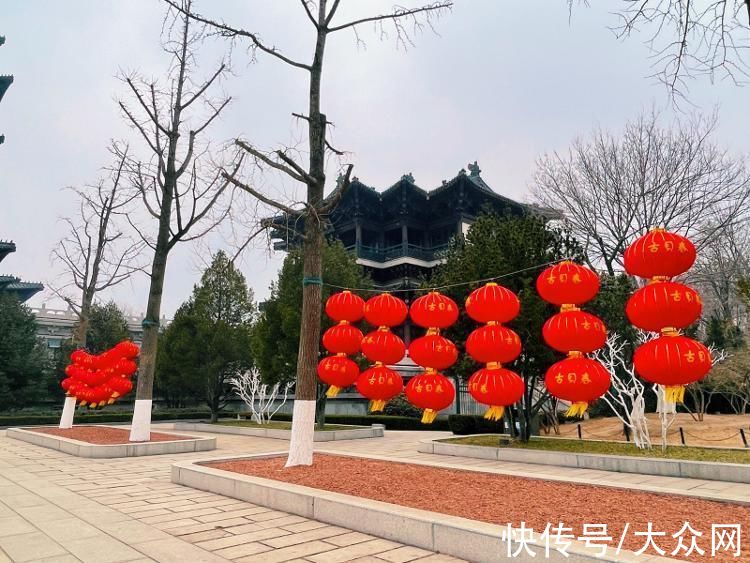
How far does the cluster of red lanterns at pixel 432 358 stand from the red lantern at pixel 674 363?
2.82m

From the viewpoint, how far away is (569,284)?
712 cm

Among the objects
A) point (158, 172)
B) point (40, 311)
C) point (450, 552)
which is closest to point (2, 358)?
point (158, 172)

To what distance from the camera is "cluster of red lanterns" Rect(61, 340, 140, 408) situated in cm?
1438

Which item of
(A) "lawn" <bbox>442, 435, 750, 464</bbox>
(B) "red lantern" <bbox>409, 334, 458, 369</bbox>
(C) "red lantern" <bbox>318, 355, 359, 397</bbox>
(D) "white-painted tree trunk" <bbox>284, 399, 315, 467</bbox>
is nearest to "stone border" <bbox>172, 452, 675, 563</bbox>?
(D) "white-painted tree trunk" <bbox>284, 399, 315, 467</bbox>

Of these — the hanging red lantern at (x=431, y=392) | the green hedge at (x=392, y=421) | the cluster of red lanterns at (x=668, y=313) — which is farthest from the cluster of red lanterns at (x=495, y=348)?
the green hedge at (x=392, y=421)

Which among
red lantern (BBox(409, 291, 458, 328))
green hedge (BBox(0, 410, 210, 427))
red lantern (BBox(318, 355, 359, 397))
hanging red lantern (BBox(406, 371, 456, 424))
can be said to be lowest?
green hedge (BBox(0, 410, 210, 427))

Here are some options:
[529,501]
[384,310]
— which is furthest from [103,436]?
[529,501]

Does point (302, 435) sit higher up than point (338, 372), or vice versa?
→ point (338, 372)

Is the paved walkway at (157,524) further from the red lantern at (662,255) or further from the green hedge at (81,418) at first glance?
the green hedge at (81,418)

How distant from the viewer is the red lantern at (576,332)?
272 inches

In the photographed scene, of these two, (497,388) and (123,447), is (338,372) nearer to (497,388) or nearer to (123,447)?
(497,388)

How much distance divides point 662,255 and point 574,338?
1.57 m

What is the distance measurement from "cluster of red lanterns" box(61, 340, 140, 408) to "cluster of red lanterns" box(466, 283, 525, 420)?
1057 centimetres

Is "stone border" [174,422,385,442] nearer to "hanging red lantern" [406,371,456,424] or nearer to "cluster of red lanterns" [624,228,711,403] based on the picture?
"hanging red lantern" [406,371,456,424]
